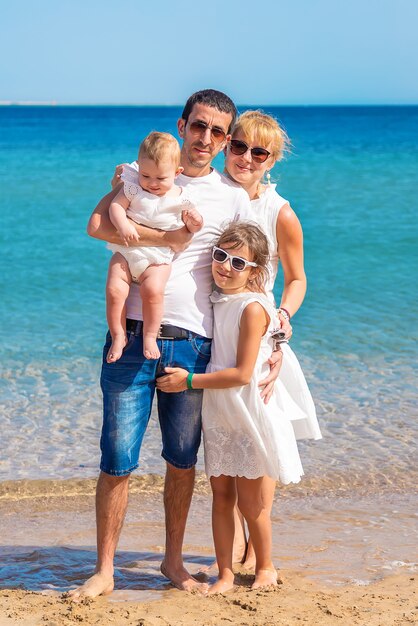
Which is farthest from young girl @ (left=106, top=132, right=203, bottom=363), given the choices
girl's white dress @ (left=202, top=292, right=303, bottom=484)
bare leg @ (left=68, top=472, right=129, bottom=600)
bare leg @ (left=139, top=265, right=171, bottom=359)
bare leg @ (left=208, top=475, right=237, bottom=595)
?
bare leg @ (left=208, top=475, right=237, bottom=595)

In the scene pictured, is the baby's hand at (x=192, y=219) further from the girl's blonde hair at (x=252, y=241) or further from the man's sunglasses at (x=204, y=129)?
the man's sunglasses at (x=204, y=129)

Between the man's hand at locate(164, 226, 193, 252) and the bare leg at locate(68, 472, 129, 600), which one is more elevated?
the man's hand at locate(164, 226, 193, 252)

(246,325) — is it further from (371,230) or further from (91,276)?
(371,230)

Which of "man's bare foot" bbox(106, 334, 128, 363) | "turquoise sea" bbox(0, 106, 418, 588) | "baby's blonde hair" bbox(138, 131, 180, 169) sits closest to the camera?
"baby's blonde hair" bbox(138, 131, 180, 169)

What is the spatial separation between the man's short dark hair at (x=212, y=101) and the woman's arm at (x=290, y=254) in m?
0.47

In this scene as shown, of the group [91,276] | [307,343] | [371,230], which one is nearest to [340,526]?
[307,343]

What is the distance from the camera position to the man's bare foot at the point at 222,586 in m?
3.71

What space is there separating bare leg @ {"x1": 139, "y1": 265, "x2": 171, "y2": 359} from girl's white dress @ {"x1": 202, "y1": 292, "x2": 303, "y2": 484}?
269 mm

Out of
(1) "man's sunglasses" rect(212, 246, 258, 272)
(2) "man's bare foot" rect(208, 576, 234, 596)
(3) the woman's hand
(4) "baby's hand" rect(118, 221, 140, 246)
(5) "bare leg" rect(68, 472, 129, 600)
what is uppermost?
(4) "baby's hand" rect(118, 221, 140, 246)

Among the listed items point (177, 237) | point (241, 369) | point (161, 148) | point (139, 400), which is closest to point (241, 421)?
point (241, 369)

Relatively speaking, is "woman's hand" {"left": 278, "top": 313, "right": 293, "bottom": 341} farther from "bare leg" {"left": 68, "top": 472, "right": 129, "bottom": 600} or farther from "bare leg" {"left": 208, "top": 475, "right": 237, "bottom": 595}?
"bare leg" {"left": 68, "top": 472, "right": 129, "bottom": 600}

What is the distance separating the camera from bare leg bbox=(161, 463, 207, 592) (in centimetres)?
376

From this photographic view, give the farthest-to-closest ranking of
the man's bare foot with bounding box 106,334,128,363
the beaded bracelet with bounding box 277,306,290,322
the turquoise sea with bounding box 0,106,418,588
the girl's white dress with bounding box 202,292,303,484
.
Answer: the turquoise sea with bounding box 0,106,418,588 < the beaded bracelet with bounding box 277,306,290,322 < the girl's white dress with bounding box 202,292,303,484 < the man's bare foot with bounding box 106,334,128,363

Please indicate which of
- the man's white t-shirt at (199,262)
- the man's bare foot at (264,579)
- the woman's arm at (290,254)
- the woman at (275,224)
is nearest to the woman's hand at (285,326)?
the woman at (275,224)
